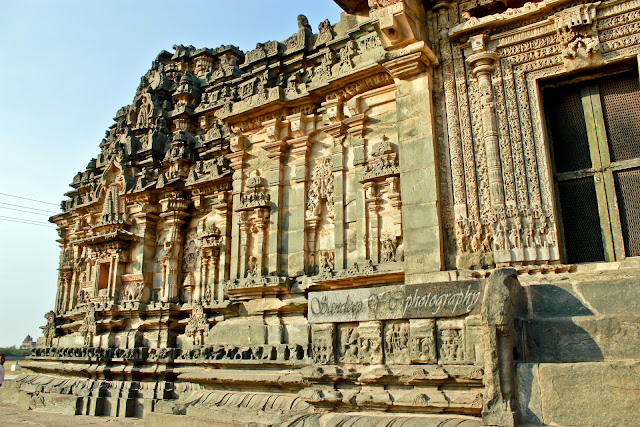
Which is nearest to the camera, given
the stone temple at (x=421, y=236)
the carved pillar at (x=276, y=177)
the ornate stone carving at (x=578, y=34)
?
the stone temple at (x=421, y=236)

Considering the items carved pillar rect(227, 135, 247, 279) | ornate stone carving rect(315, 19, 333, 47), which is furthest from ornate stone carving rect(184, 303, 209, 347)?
ornate stone carving rect(315, 19, 333, 47)

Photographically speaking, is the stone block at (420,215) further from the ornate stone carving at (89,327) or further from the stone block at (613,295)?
the ornate stone carving at (89,327)

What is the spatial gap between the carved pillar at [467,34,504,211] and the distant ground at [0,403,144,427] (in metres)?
9.79

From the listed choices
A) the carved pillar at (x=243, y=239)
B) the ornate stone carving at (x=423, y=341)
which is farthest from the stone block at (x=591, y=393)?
the carved pillar at (x=243, y=239)

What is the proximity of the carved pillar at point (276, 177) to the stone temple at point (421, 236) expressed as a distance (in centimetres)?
4

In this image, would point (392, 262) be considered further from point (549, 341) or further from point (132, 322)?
point (132, 322)

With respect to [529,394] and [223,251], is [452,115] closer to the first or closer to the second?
[529,394]

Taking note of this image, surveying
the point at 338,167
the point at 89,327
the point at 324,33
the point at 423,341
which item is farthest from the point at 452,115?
the point at 89,327

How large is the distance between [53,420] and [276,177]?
8.08 meters

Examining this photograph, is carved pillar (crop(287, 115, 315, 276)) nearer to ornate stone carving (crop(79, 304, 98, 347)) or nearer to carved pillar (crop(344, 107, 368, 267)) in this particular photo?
carved pillar (crop(344, 107, 368, 267))

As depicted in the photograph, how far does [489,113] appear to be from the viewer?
8320 mm

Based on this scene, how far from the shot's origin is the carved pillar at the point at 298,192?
36.6 feet

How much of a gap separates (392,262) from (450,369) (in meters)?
3.33

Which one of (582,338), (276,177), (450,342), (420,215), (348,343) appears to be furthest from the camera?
(276,177)
